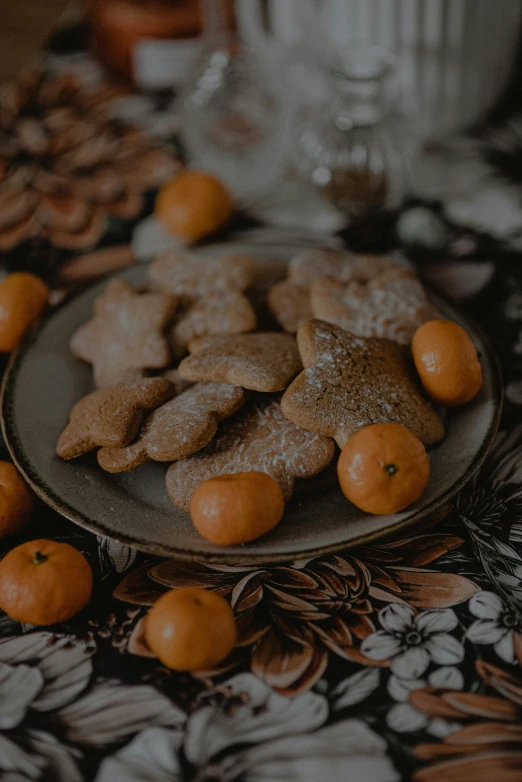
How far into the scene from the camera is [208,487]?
0.81m

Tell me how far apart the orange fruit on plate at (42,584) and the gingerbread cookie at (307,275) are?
462mm

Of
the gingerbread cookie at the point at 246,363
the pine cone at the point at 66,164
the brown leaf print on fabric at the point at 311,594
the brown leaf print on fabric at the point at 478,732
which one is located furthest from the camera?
the pine cone at the point at 66,164

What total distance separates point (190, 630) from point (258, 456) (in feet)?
0.76

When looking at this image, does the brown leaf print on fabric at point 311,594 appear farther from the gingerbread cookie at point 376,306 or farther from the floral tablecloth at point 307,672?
the gingerbread cookie at point 376,306

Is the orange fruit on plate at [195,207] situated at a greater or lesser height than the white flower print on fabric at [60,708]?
greater

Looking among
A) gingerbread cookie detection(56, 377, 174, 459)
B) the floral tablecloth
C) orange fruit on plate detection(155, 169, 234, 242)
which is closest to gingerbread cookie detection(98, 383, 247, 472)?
gingerbread cookie detection(56, 377, 174, 459)

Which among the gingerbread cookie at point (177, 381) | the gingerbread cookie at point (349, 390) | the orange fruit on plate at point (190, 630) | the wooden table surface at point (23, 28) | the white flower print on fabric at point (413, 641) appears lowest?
the white flower print on fabric at point (413, 641)

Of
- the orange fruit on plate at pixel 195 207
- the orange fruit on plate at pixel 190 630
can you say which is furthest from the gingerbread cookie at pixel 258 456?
the orange fruit on plate at pixel 195 207

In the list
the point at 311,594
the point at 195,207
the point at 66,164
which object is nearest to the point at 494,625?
the point at 311,594

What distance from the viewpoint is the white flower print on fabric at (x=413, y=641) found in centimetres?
79

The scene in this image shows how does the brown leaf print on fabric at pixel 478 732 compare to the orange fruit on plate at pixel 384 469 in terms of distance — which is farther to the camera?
the orange fruit on plate at pixel 384 469

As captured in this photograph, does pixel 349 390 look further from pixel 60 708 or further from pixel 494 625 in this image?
pixel 60 708

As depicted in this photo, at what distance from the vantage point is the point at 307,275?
1129mm

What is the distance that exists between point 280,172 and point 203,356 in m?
0.83
